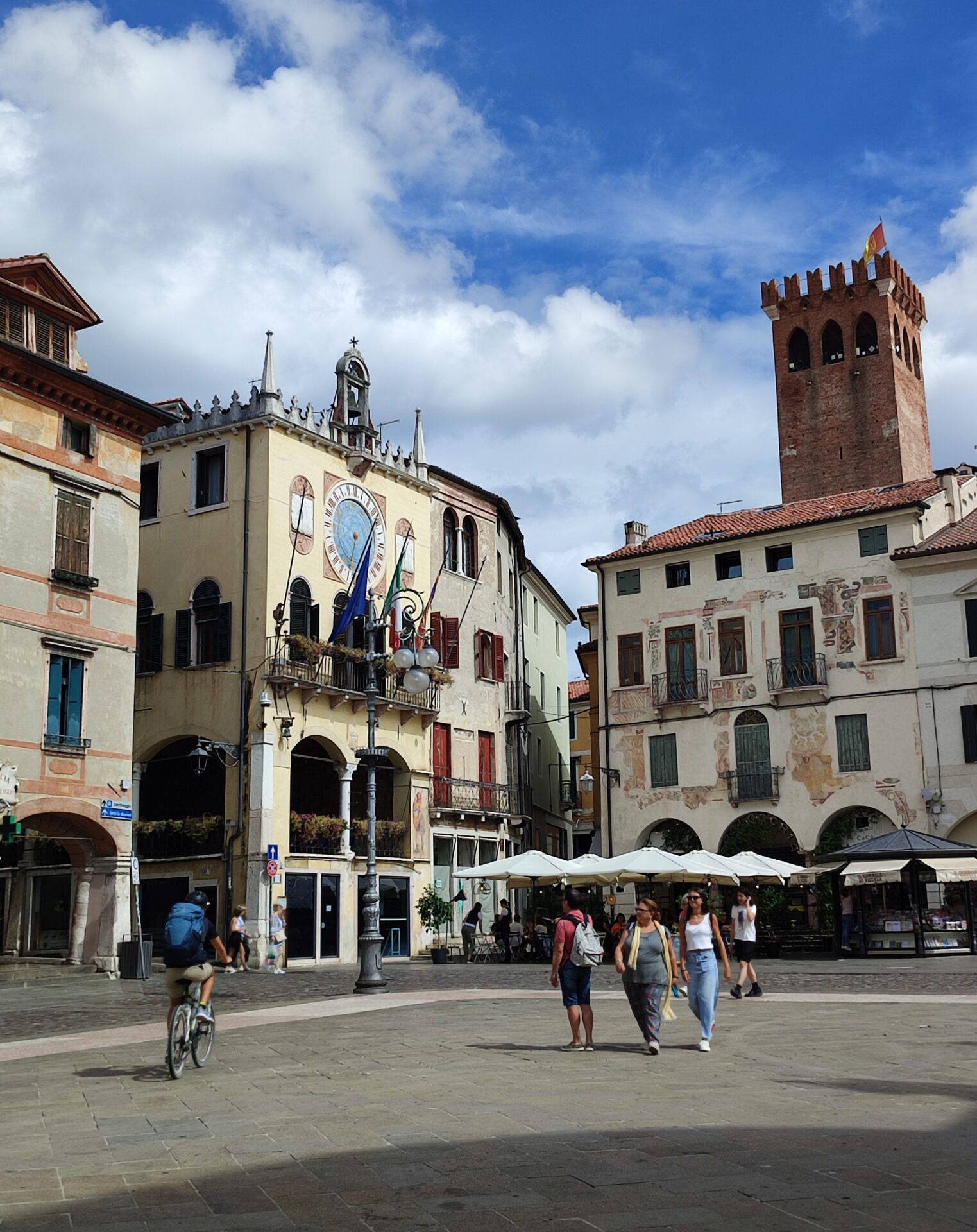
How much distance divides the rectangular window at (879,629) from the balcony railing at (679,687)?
5287 mm

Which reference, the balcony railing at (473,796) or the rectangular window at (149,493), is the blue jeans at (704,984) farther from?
the rectangular window at (149,493)

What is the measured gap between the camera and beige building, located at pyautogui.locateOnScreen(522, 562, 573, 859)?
51.2 m

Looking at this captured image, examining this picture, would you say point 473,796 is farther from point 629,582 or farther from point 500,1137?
point 500,1137

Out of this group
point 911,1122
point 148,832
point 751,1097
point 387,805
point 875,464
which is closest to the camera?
point 911,1122

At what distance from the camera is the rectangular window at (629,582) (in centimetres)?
4612

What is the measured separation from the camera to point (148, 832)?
121 feet

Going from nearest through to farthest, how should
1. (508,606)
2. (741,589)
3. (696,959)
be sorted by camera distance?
(696,959) < (741,589) < (508,606)

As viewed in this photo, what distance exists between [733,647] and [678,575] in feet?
10.7

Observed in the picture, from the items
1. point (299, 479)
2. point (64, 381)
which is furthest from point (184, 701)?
point (64, 381)

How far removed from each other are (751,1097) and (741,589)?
3407 centimetres

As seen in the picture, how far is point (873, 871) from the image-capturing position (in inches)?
1227

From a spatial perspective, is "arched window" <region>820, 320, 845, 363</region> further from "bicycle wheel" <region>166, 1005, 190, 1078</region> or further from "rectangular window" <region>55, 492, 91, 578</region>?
"bicycle wheel" <region>166, 1005, 190, 1078</region>

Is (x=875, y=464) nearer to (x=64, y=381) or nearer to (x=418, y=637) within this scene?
(x=418, y=637)

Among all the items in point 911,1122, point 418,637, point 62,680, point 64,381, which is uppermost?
point 64,381
